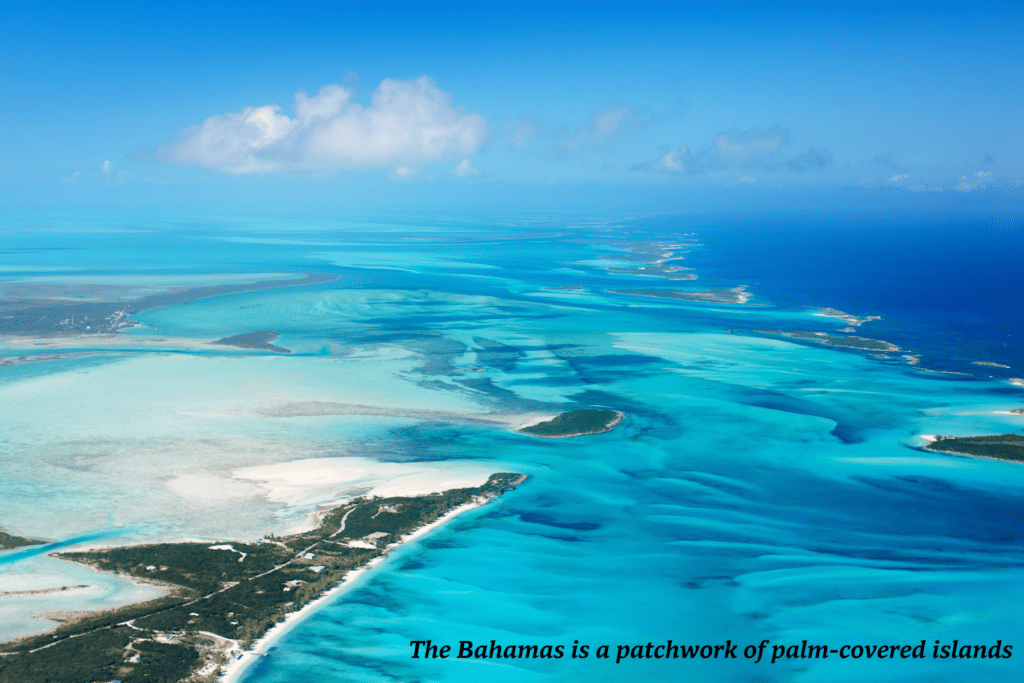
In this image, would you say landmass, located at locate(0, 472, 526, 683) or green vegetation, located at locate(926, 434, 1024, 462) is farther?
green vegetation, located at locate(926, 434, 1024, 462)

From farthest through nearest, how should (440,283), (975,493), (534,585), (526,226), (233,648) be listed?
1. (526,226)
2. (440,283)
3. (975,493)
4. (534,585)
5. (233,648)

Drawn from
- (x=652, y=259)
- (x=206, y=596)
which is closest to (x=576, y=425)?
(x=206, y=596)

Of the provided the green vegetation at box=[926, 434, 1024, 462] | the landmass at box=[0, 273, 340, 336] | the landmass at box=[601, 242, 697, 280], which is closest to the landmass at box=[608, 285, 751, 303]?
the landmass at box=[601, 242, 697, 280]

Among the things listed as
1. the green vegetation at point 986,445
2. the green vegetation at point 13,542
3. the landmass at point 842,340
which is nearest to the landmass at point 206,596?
the green vegetation at point 13,542

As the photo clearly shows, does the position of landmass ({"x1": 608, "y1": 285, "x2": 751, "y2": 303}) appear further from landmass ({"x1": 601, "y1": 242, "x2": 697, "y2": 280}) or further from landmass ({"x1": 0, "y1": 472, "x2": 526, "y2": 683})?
landmass ({"x1": 0, "y1": 472, "x2": 526, "y2": 683})

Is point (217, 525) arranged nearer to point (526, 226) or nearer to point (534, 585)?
point (534, 585)

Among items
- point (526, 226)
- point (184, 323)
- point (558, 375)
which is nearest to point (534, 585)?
point (558, 375)

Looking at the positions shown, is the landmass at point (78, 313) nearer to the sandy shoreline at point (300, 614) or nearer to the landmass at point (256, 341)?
the landmass at point (256, 341)

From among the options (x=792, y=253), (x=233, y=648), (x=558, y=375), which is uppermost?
(x=792, y=253)
